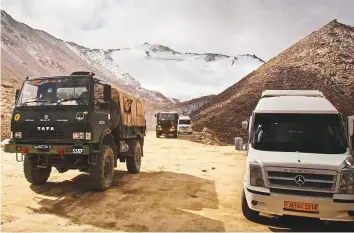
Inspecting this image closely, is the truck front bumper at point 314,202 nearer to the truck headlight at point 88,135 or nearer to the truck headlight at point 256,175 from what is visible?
the truck headlight at point 256,175

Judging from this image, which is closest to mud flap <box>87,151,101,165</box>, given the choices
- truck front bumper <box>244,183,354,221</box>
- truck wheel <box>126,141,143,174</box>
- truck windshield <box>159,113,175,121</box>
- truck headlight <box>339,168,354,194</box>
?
truck wheel <box>126,141,143,174</box>

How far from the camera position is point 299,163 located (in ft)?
19.9

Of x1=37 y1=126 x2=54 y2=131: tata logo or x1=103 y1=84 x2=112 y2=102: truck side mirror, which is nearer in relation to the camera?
x1=37 y1=126 x2=54 y2=131: tata logo

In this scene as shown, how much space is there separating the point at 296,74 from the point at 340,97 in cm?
800

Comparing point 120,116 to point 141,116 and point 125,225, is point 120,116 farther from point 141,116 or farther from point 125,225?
point 125,225

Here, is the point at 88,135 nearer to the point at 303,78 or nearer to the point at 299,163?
the point at 299,163

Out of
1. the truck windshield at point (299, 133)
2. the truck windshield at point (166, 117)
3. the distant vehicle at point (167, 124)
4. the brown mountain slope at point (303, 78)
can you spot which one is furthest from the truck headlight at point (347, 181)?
the brown mountain slope at point (303, 78)

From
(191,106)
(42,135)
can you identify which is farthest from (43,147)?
(191,106)

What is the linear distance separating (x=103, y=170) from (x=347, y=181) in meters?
5.85

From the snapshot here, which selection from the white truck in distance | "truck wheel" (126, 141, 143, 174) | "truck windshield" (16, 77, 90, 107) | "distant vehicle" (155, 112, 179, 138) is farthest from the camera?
"distant vehicle" (155, 112, 179, 138)

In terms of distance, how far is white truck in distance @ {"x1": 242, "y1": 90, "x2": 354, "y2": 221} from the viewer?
19.2 ft

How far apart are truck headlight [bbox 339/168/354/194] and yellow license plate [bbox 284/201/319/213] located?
1.82 feet

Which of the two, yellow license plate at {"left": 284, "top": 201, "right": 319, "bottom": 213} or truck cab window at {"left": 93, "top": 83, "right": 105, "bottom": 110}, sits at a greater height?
truck cab window at {"left": 93, "top": 83, "right": 105, "bottom": 110}

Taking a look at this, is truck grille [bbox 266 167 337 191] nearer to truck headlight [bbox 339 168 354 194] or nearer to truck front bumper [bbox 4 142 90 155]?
truck headlight [bbox 339 168 354 194]
